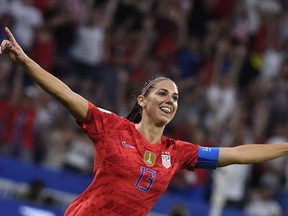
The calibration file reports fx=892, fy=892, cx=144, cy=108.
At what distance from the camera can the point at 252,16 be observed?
1588cm

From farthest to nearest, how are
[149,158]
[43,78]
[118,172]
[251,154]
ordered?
[251,154]
[149,158]
[118,172]
[43,78]

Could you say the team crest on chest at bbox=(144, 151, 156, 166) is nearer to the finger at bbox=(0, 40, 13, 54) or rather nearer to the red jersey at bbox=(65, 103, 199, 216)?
the red jersey at bbox=(65, 103, 199, 216)

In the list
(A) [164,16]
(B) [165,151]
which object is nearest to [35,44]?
(A) [164,16]

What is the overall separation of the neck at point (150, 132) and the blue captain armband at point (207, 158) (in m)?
0.38

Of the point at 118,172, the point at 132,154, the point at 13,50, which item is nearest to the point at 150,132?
the point at 132,154

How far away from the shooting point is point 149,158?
6.10 metres

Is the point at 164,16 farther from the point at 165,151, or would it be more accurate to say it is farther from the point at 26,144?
the point at 165,151

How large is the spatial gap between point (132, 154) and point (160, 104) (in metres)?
0.42

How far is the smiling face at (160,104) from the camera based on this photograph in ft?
20.3

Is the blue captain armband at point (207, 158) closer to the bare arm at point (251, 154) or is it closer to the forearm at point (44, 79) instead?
the bare arm at point (251, 154)

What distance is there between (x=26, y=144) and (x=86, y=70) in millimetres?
1868

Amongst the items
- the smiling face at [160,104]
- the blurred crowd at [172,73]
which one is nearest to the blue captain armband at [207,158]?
the smiling face at [160,104]

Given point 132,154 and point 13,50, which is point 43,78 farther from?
point 132,154

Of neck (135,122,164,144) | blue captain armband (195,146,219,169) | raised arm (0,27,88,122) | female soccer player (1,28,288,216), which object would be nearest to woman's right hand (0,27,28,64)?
raised arm (0,27,88,122)
